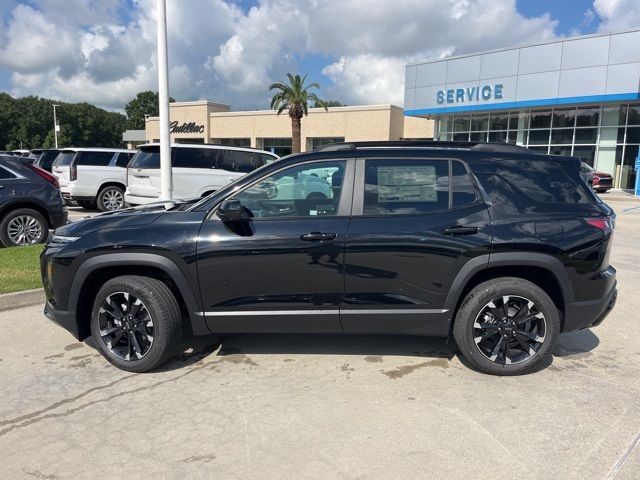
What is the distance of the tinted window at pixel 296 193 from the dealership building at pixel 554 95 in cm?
2561

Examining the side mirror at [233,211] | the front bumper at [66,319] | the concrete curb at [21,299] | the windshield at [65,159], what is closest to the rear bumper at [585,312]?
the side mirror at [233,211]

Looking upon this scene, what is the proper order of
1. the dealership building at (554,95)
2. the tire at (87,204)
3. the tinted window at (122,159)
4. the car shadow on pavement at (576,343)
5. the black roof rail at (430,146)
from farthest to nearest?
the dealership building at (554,95), the tinted window at (122,159), the tire at (87,204), the car shadow on pavement at (576,343), the black roof rail at (430,146)

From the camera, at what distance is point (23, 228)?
335 inches

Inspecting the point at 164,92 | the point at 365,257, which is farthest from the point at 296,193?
the point at 164,92

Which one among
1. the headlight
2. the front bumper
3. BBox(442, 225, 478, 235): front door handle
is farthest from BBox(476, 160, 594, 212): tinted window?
the front bumper

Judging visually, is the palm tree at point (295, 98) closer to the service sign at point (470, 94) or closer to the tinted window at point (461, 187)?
the service sign at point (470, 94)

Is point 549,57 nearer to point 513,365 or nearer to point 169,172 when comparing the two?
point 169,172

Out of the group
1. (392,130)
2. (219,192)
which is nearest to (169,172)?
(219,192)

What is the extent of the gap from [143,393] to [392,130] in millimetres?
40570

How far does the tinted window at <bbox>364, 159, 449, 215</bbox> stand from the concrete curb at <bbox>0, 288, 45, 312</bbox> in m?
4.24

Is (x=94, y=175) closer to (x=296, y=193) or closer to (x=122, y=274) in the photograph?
(x=122, y=274)

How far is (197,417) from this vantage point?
135 inches

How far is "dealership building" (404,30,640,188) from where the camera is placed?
2472 centimetres

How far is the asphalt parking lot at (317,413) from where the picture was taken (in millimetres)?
2906
